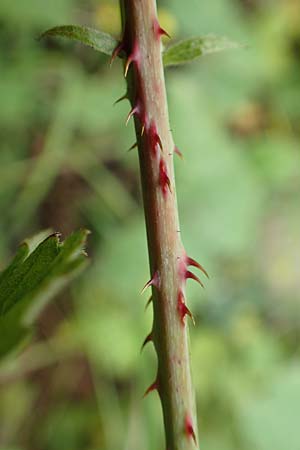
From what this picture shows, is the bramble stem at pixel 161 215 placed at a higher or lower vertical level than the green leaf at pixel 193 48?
lower

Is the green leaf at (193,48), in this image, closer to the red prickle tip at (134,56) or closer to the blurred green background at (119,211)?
the red prickle tip at (134,56)

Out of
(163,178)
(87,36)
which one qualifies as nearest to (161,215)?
(163,178)

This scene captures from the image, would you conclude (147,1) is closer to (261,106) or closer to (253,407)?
(253,407)

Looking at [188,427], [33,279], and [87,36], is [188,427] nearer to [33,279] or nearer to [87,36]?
[33,279]

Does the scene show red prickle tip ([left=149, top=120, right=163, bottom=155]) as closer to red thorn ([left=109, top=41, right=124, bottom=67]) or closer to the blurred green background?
red thorn ([left=109, top=41, right=124, bottom=67])

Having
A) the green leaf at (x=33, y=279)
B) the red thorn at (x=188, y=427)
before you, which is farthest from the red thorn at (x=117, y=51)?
the red thorn at (x=188, y=427)

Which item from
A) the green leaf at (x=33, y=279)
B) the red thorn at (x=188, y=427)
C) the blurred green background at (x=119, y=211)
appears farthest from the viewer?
the blurred green background at (x=119, y=211)

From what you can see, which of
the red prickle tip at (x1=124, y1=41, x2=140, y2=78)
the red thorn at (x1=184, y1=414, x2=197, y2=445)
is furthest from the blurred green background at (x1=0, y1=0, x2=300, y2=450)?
the red prickle tip at (x1=124, y1=41, x2=140, y2=78)
